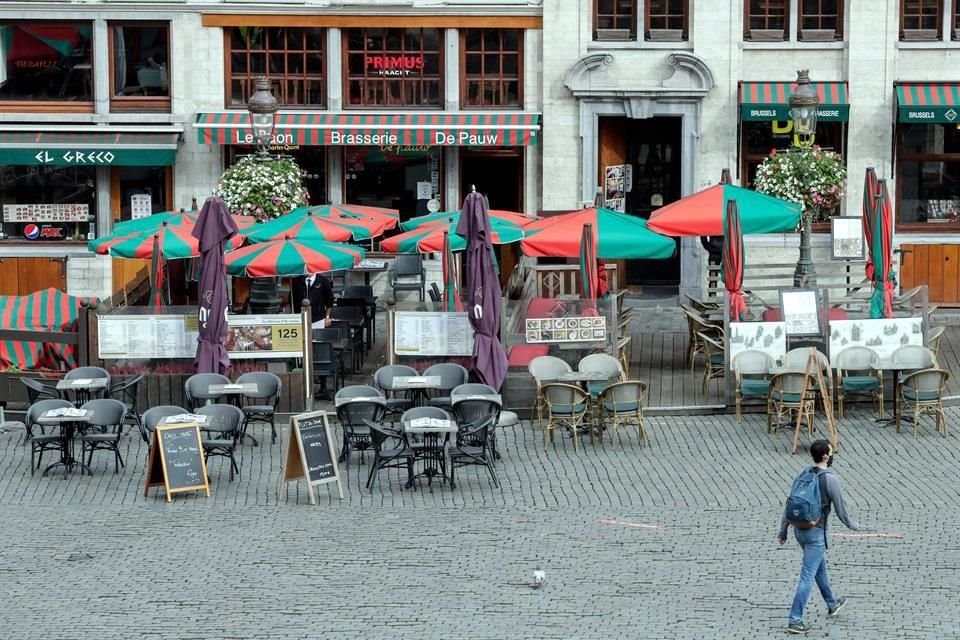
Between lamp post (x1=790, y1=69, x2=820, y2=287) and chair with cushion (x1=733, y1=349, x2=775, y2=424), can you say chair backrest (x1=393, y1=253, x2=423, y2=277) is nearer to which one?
lamp post (x1=790, y1=69, x2=820, y2=287)

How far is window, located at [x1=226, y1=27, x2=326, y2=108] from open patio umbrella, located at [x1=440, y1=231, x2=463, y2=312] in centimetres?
790

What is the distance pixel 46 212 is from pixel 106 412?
43.2ft

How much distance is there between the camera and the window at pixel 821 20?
32.3 meters

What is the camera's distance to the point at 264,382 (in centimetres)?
2278

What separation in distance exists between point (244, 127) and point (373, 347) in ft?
20.3

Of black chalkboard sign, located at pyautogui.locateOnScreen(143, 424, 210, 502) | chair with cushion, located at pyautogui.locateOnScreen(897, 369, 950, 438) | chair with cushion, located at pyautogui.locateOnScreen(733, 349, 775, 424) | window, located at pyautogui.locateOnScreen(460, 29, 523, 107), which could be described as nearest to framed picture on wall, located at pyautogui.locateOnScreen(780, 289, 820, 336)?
chair with cushion, located at pyautogui.locateOnScreen(733, 349, 775, 424)

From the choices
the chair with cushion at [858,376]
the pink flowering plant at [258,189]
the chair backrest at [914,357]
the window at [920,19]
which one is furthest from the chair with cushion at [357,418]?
the window at [920,19]

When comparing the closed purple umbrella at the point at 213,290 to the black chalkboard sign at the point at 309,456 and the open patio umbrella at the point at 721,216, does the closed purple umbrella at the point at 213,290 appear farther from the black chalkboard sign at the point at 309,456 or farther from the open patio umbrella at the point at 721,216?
the open patio umbrella at the point at 721,216

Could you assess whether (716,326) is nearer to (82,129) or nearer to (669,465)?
(669,465)

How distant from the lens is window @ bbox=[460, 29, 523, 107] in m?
33.0

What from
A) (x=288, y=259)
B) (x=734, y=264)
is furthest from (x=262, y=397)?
(x=734, y=264)

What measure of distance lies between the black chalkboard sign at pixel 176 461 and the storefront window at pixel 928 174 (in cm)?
1670

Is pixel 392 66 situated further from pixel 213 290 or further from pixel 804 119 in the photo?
pixel 213 290

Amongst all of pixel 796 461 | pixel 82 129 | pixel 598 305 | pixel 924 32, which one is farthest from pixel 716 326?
pixel 82 129
